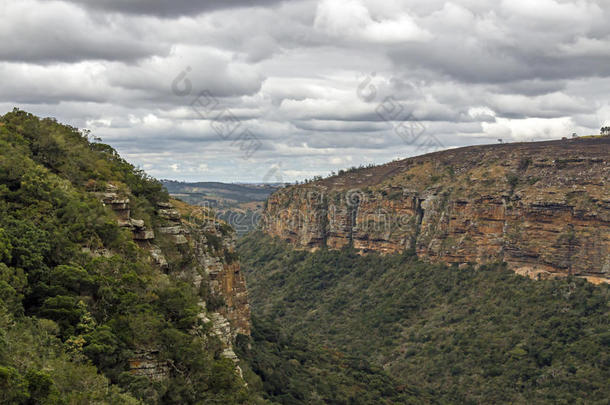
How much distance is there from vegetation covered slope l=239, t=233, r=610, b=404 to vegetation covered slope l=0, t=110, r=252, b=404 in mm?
53407

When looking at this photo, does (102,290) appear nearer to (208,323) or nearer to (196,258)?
(208,323)

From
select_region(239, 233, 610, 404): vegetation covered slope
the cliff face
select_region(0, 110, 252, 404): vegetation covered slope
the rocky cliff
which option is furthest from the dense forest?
the cliff face

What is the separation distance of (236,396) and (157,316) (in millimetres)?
6170

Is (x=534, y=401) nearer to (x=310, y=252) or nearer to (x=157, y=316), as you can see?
(x=157, y=316)

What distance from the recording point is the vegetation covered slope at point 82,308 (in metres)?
24.0

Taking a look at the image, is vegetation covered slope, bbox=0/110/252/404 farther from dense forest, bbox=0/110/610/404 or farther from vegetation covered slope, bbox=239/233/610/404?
vegetation covered slope, bbox=239/233/610/404

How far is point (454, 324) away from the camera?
10525cm

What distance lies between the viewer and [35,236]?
32531 mm

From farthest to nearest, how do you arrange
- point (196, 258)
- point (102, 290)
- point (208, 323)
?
point (196, 258), point (208, 323), point (102, 290)

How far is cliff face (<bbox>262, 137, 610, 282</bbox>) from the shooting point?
98.8 meters

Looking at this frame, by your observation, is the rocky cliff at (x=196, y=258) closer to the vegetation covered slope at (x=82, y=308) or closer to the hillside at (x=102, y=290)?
the hillside at (x=102, y=290)

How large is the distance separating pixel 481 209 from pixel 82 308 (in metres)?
96.0

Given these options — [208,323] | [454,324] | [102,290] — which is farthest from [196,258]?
[454,324]

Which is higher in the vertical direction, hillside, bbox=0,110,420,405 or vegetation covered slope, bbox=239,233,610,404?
hillside, bbox=0,110,420,405
